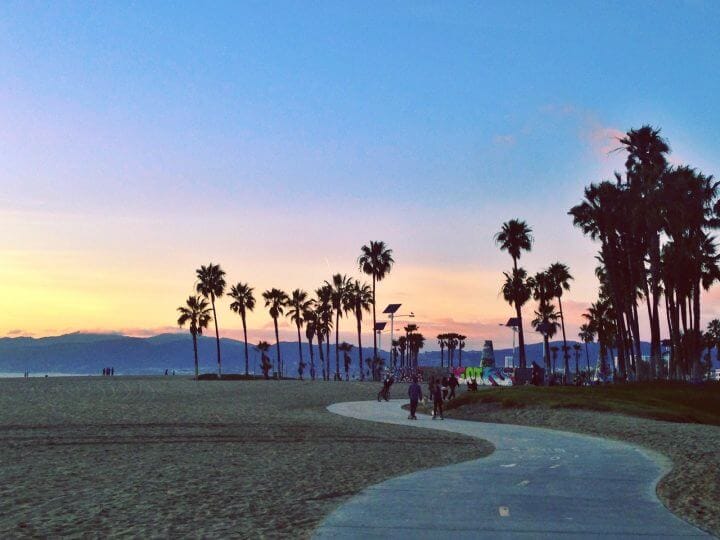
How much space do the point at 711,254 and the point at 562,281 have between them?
104ft

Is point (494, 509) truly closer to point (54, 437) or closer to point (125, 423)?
point (54, 437)

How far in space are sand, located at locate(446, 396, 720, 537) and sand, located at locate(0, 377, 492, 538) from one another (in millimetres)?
4657

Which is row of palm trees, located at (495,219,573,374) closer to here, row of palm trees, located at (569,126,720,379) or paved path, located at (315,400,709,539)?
row of palm trees, located at (569,126,720,379)

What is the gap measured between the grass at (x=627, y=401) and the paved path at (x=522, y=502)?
16.1m

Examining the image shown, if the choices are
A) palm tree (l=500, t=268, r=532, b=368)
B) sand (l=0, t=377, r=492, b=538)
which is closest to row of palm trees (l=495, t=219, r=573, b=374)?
palm tree (l=500, t=268, r=532, b=368)

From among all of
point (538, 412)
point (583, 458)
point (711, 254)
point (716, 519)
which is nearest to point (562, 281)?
point (711, 254)

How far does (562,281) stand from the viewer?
10031 cm

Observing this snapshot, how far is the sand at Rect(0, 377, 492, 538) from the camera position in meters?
10.3

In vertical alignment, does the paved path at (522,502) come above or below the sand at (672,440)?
above

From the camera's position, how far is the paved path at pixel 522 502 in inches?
366

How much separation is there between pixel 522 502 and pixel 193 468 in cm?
727

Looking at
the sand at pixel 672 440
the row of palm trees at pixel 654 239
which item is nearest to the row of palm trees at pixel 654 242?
the row of palm trees at pixel 654 239

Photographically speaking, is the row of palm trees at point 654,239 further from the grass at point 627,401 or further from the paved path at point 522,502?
the paved path at point 522,502

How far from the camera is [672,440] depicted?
2244 cm
